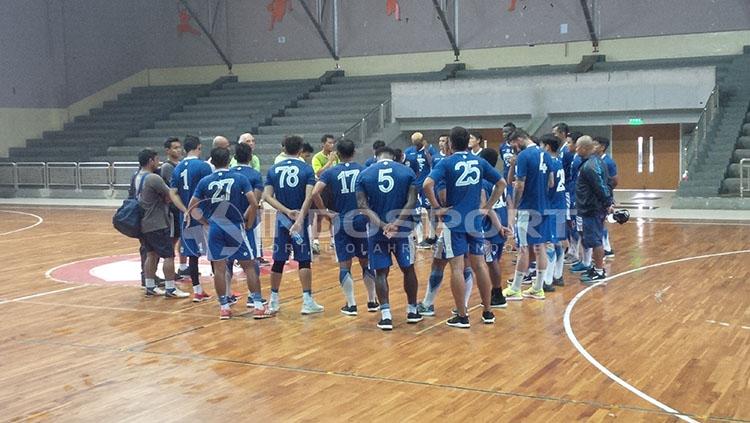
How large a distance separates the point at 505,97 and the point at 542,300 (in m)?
15.5

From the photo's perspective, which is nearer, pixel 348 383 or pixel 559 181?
pixel 348 383

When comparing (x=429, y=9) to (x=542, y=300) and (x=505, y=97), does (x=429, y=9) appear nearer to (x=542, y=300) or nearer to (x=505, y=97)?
(x=505, y=97)

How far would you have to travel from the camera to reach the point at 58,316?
8.70m

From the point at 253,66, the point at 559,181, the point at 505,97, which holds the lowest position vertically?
the point at 559,181

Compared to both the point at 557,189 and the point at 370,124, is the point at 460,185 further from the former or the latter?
the point at 370,124

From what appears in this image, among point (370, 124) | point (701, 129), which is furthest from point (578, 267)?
point (370, 124)

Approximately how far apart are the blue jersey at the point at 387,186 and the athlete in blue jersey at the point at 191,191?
224cm

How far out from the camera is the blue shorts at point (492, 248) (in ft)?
27.5

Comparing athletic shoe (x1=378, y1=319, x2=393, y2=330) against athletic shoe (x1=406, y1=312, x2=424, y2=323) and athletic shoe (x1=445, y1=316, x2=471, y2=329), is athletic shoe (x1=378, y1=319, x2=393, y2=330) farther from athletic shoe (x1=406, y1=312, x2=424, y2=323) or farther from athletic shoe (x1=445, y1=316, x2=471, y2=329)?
athletic shoe (x1=445, y1=316, x2=471, y2=329)

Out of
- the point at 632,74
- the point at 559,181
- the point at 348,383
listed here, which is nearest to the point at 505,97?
the point at 632,74

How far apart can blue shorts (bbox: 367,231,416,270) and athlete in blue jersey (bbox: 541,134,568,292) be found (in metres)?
2.00

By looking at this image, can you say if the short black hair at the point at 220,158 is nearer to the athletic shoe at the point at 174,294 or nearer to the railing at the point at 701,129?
the athletic shoe at the point at 174,294

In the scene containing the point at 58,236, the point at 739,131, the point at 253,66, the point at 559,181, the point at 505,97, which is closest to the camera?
the point at 559,181

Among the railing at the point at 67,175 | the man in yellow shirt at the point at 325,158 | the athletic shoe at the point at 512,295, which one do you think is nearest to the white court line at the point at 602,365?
the athletic shoe at the point at 512,295
